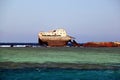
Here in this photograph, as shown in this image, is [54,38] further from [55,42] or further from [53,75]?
[53,75]

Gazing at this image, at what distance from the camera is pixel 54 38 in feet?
287

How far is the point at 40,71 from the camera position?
21.2m

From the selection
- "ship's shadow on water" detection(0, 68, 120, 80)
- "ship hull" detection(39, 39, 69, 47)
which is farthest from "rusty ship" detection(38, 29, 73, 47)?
"ship's shadow on water" detection(0, 68, 120, 80)

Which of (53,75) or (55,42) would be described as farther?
(55,42)

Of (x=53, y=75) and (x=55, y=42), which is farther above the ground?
(x=55, y=42)

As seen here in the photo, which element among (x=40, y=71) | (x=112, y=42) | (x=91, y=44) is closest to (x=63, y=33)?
(x=91, y=44)

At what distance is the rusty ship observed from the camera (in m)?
87.3

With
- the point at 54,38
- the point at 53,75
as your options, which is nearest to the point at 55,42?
the point at 54,38

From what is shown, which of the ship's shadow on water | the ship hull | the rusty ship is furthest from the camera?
the ship hull

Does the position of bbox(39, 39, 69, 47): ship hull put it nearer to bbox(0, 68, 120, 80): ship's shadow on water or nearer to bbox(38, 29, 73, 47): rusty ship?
bbox(38, 29, 73, 47): rusty ship

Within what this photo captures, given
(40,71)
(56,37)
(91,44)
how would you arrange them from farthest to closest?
(91,44) → (56,37) → (40,71)

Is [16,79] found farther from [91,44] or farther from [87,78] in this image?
[91,44]

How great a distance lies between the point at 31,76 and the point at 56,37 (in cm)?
6853

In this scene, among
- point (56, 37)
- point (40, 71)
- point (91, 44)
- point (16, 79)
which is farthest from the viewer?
point (91, 44)
